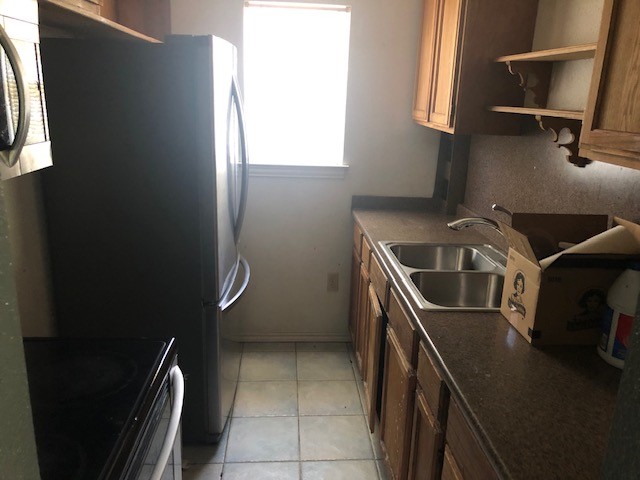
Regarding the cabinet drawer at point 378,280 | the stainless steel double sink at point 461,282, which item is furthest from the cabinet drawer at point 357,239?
the stainless steel double sink at point 461,282

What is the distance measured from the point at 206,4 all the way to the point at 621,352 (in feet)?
8.12

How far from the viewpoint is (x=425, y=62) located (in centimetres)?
269

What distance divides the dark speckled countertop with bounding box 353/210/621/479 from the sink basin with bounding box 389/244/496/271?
74cm

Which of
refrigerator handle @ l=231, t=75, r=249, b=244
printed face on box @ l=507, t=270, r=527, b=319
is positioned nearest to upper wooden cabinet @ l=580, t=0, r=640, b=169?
printed face on box @ l=507, t=270, r=527, b=319

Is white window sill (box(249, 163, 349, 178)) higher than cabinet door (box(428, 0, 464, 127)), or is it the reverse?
cabinet door (box(428, 0, 464, 127))

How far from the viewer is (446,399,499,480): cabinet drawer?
1056 mm

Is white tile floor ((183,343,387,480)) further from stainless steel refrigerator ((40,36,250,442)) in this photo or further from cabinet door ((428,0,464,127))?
cabinet door ((428,0,464,127))

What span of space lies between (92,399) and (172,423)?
0.73ft

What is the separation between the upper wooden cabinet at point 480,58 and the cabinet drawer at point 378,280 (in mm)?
661

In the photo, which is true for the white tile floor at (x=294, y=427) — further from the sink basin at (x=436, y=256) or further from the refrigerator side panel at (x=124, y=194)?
the sink basin at (x=436, y=256)

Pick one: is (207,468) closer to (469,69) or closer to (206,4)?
(469,69)

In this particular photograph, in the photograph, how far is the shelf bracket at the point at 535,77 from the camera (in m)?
1.99

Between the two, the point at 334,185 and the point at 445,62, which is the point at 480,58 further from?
the point at 334,185

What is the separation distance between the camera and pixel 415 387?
1.61 m
